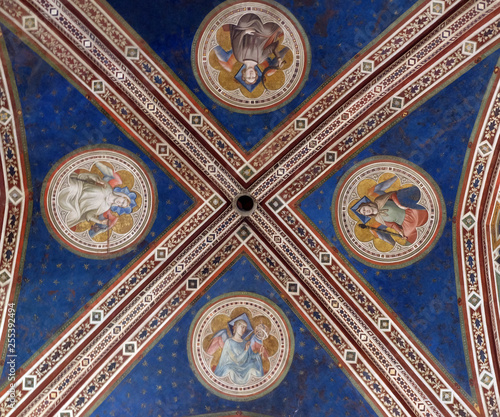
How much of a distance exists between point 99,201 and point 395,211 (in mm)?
5819

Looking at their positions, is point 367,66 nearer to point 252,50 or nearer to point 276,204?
point 252,50

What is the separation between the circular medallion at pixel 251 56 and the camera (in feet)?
34.3

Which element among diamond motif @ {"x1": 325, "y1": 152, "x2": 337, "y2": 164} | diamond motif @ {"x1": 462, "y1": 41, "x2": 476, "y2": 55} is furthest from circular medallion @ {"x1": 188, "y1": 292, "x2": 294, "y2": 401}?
diamond motif @ {"x1": 462, "y1": 41, "x2": 476, "y2": 55}

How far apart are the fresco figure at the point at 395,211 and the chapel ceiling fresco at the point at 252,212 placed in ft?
0.13

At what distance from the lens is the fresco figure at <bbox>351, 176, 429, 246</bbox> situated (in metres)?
11.2

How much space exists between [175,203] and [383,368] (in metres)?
5.21

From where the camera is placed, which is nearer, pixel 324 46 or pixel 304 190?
pixel 324 46

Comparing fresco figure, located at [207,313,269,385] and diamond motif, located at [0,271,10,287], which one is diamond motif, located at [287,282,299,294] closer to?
fresco figure, located at [207,313,269,385]

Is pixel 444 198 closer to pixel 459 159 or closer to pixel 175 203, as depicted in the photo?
pixel 459 159

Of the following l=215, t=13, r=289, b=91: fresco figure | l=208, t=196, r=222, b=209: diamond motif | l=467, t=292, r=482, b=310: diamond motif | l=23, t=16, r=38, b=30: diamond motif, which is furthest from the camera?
l=208, t=196, r=222, b=209: diamond motif

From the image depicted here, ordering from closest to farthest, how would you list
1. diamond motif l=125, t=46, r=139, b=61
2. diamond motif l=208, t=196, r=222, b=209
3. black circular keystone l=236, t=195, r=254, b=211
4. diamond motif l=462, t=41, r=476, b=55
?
diamond motif l=462, t=41, r=476, b=55, diamond motif l=125, t=46, r=139, b=61, diamond motif l=208, t=196, r=222, b=209, black circular keystone l=236, t=195, r=254, b=211

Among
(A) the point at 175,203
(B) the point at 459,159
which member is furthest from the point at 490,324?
(A) the point at 175,203

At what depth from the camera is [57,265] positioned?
10906 mm

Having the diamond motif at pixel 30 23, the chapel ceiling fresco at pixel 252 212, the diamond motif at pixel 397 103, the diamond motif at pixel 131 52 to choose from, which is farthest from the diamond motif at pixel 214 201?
the diamond motif at pixel 30 23
